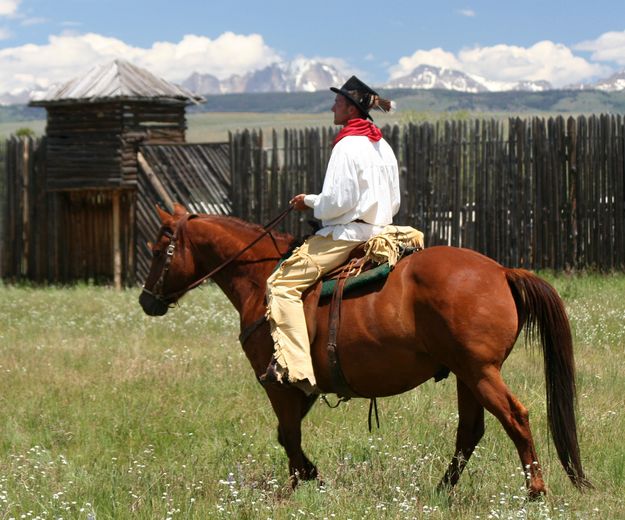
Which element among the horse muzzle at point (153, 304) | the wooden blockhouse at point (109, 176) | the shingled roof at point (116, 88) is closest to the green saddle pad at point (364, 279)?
the horse muzzle at point (153, 304)

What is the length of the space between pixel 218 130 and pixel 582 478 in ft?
576

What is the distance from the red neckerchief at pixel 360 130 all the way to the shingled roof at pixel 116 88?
1333 cm

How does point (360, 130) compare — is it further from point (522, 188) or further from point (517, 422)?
point (522, 188)

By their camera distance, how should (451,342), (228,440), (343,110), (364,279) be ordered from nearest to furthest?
(451,342) → (364,279) → (343,110) → (228,440)

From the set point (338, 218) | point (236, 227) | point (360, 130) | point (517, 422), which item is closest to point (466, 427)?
point (517, 422)

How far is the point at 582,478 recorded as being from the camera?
5902 millimetres

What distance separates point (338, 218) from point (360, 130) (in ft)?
1.89

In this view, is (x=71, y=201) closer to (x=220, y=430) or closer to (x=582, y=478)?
(x=220, y=430)

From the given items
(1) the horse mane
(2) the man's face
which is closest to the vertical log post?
(1) the horse mane

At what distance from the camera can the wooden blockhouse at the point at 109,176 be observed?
1905 cm

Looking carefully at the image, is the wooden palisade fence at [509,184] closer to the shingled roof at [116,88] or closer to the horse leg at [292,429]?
the shingled roof at [116,88]

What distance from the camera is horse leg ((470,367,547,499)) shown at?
5.71 metres

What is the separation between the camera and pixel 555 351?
605 cm

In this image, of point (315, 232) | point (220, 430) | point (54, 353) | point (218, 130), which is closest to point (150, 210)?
point (54, 353)
